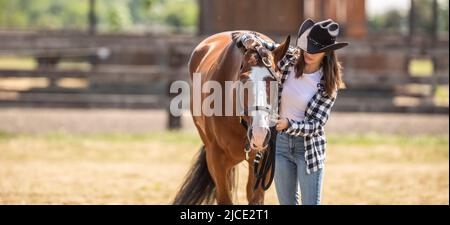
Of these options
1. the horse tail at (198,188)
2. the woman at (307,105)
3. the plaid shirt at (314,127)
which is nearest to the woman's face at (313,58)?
the woman at (307,105)

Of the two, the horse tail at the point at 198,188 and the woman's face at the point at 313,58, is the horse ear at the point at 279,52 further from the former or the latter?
the horse tail at the point at 198,188

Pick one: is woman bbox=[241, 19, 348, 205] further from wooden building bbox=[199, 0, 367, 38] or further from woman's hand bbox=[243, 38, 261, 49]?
wooden building bbox=[199, 0, 367, 38]

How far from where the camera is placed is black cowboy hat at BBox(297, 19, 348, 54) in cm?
447

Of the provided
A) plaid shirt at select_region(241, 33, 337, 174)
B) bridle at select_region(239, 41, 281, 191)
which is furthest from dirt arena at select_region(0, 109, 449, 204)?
plaid shirt at select_region(241, 33, 337, 174)

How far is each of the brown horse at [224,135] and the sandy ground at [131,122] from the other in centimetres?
652

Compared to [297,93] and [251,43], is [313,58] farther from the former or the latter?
[251,43]

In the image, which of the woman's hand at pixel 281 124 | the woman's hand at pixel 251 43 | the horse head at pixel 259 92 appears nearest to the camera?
the horse head at pixel 259 92

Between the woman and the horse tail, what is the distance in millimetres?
1354

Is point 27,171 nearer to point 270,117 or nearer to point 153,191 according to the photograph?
point 153,191

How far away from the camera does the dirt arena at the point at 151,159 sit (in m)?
7.56

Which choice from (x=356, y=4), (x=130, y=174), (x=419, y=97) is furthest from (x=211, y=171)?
(x=356, y=4)

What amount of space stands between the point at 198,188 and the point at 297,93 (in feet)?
5.50

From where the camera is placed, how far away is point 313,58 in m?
4.52
